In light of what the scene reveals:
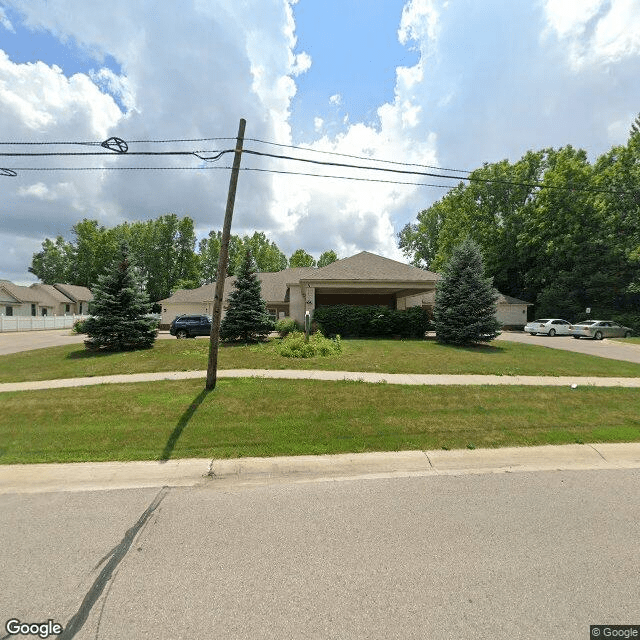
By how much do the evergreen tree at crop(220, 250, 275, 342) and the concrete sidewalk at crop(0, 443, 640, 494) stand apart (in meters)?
10.7

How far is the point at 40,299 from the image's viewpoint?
41000 mm

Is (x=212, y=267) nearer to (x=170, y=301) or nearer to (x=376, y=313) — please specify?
(x=170, y=301)

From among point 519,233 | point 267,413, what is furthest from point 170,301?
point 519,233

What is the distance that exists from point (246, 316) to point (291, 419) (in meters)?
9.80

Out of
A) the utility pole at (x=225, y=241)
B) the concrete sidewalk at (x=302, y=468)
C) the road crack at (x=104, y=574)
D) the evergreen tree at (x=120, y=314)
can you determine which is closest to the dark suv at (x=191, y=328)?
the evergreen tree at (x=120, y=314)

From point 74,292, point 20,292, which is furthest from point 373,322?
point 74,292

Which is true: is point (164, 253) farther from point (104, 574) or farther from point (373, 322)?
point (104, 574)

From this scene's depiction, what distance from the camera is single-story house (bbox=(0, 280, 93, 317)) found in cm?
3722

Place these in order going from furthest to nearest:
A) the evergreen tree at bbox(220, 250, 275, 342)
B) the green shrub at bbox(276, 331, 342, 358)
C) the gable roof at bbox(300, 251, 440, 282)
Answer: the gable roof at bbox(300, 251, 440, 282) < the evergreen tree at bbox(220, 250, 275, 342) < the green shrub at bbox(276, 331, 342, 358)

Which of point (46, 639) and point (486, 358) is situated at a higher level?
point (486, 358)

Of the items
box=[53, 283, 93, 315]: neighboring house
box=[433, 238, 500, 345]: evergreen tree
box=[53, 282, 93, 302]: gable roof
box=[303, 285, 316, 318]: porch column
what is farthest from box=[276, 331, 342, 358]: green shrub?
box=[53, 282, 93, 302]: gable roof

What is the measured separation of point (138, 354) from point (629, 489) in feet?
44.3

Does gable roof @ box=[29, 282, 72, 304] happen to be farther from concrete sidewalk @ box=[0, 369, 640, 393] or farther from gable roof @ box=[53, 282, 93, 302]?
concrete sidewalk @ box=[0, 369, 640, 393]

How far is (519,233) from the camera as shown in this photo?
33.4 metres
